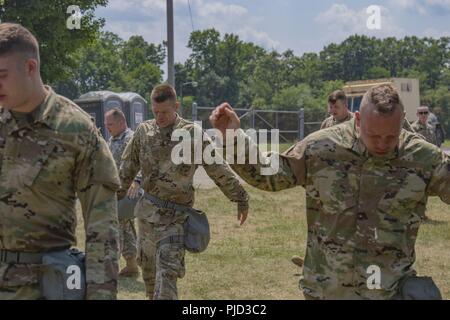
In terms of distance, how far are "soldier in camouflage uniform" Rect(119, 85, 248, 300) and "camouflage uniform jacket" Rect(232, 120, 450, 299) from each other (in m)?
2.10

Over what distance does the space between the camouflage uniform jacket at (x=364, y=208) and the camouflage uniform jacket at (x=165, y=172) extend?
83.7 inches

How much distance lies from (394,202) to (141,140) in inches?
115

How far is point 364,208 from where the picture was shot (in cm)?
320

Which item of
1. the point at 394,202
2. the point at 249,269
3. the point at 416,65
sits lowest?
the point at 249,269

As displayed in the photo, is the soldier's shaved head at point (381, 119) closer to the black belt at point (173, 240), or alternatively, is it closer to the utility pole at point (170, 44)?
the black belt at point (173, 240)

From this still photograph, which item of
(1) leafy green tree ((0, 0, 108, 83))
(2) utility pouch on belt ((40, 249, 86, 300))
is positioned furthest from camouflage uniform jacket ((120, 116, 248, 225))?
(1) leafy green tree ((0, 0, 108, 83))

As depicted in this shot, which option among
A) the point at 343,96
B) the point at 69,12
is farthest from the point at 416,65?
the point at 343,96

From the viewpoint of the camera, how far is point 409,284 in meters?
3.12

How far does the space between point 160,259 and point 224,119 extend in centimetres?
225

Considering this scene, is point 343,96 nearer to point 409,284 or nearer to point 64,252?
point 409,284

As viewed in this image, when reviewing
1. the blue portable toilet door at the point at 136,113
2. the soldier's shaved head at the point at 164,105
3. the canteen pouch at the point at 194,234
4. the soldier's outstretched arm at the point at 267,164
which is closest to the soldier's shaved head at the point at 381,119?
the soldier's outstretched arm at the point at 267,164

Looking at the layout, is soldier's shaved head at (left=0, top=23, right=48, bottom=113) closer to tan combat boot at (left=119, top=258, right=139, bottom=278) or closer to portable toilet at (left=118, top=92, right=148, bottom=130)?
tan combat boot at (left=119, top=258, right=139, bottom=278)

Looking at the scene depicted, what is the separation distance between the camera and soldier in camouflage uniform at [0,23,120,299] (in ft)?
9.10
